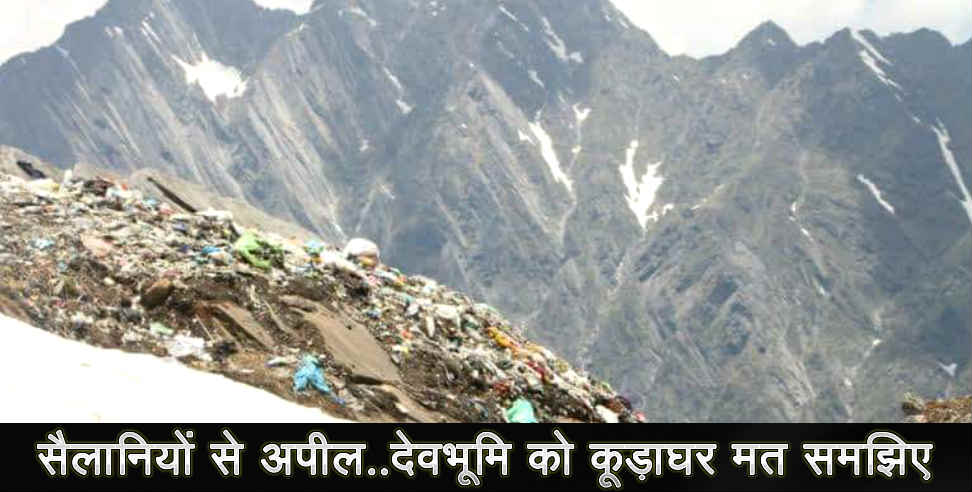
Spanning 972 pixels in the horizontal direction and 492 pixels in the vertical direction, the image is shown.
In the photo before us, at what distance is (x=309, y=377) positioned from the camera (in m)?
15.3

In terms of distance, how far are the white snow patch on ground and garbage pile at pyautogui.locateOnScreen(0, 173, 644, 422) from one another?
3.47 meters

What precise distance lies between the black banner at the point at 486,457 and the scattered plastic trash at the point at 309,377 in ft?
24.6

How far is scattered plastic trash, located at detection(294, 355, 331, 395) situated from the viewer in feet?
49.6

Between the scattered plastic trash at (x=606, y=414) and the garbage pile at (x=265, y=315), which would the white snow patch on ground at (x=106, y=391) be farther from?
the scattered plastic trash at (x=606, y=414)

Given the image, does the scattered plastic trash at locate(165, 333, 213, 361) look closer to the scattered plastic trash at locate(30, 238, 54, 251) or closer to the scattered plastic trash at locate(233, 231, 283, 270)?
the scattered plastic trash at locate(30, 238, 54, 251)

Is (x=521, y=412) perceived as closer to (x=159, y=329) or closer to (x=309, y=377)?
(x=309, y=377)

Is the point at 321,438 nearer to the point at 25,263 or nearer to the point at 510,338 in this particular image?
the point at 25,263

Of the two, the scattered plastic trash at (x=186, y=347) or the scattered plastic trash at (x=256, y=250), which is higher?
the scattered plastic trash at (x=256, y=250)

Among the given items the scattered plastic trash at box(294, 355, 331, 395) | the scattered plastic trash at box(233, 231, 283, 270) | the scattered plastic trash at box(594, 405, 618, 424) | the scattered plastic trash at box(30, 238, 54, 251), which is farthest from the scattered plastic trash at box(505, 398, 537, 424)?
the scattered plastic trash at box(30, 238, 54, 251)

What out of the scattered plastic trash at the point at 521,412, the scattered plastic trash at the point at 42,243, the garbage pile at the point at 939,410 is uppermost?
the garbage pile at the point at 939,410

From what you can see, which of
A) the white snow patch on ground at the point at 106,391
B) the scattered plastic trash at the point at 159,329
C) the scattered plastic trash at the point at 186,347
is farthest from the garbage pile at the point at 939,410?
the white snow patch on ground at the point at 106,391

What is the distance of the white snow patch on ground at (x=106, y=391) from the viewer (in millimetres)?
8531

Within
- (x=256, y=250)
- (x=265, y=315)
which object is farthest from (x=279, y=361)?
(x=256, y=250)

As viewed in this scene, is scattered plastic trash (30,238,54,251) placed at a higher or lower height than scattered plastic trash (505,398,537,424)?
higher
